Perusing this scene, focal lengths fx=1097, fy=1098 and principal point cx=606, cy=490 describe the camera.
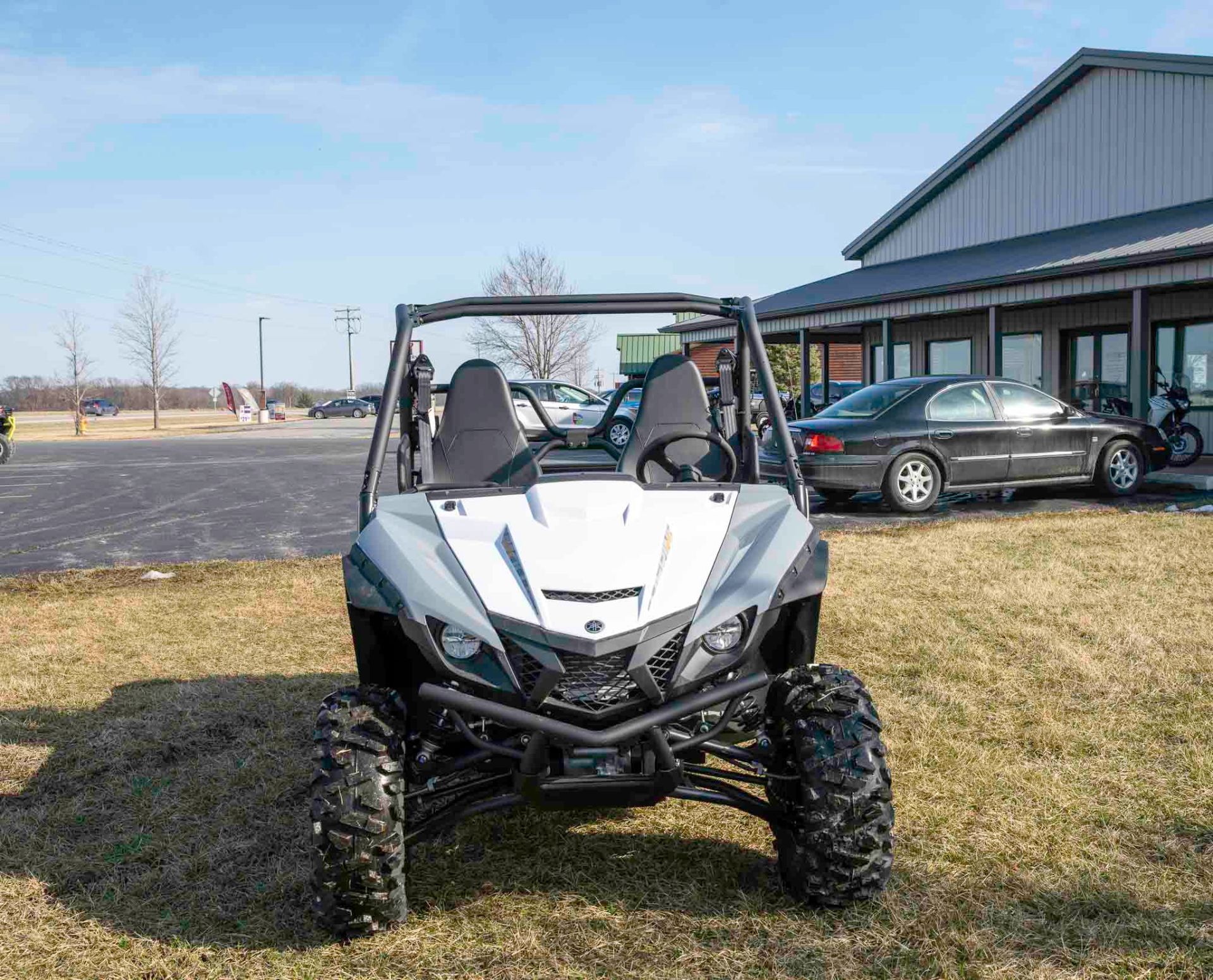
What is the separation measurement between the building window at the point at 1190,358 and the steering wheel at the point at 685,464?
16729 mm

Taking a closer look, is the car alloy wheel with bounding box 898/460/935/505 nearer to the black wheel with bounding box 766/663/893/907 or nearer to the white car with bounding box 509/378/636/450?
the black wheel with bounding box 766/663/893/907

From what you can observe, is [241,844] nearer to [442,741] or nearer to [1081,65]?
[442,741]

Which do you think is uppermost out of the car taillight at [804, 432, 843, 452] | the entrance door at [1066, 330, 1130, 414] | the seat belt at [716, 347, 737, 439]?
the entrance door at [1066, 330, 1130, 414]

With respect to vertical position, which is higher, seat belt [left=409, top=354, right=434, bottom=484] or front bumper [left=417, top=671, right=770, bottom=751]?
seat belt [left=409, top=354, right=434, bottom=484]

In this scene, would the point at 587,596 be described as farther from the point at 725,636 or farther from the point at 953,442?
the point at 953,442

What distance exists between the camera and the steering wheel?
13.4 ft

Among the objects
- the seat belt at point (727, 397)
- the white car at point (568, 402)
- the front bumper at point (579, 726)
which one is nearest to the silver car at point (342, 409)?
the white car at point (568, 402)

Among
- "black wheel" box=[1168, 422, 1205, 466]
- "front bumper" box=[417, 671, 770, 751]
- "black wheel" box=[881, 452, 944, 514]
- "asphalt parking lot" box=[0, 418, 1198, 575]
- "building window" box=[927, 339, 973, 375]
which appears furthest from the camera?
"building window" box=[927, 339, 973, 375]

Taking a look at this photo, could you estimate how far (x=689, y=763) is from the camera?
3.47 m

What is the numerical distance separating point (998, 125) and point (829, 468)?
50.1 ft

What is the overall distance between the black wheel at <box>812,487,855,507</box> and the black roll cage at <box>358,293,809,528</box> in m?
8.07

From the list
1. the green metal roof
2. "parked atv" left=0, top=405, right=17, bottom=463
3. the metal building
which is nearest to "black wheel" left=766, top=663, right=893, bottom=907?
the metal building

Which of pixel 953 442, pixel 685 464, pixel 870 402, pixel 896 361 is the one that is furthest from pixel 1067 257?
pixel 685 464

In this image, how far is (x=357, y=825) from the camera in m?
3.00
